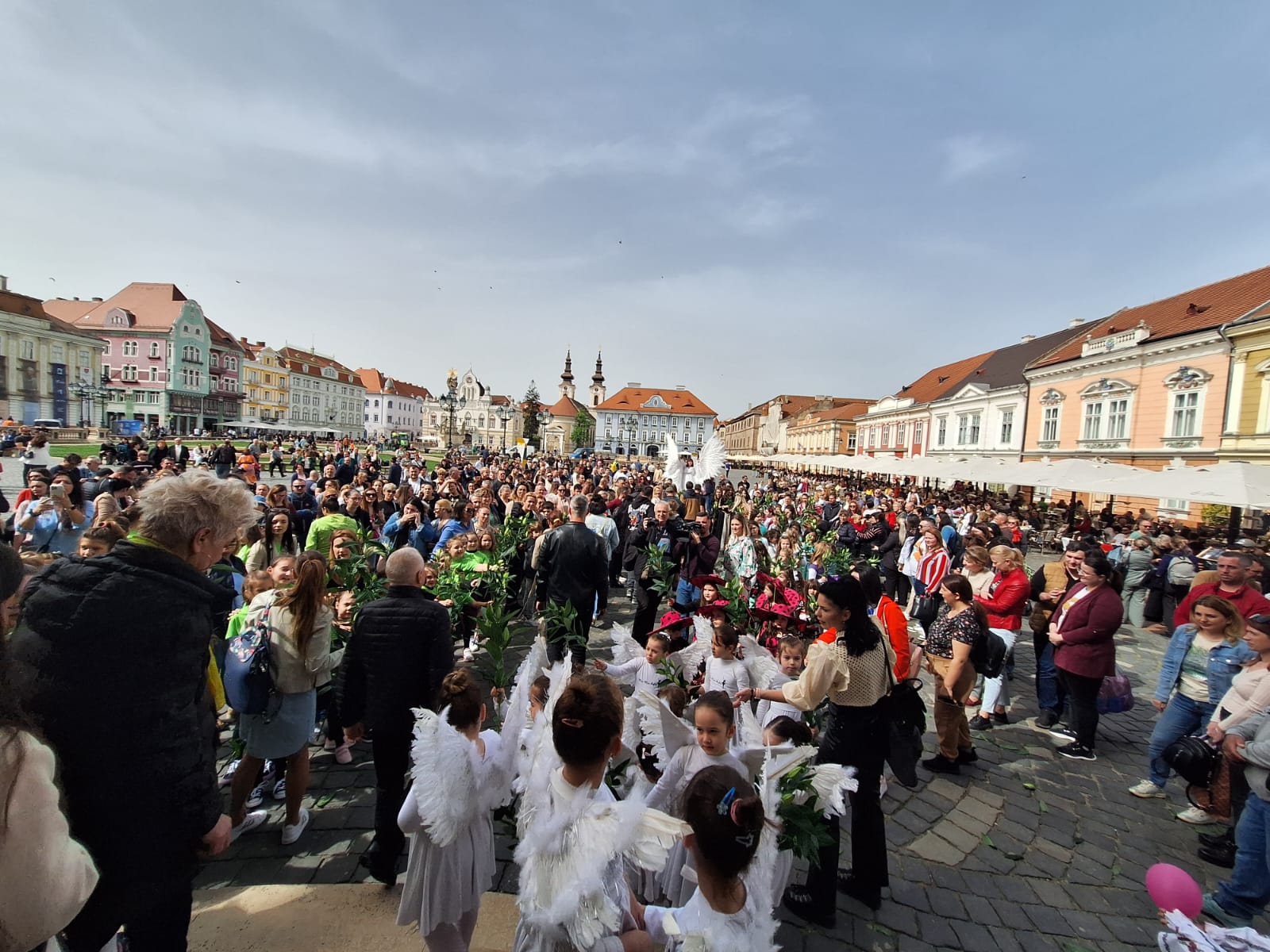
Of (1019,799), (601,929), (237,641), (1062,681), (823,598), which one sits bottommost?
(1019,799)

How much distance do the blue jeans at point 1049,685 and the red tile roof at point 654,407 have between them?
11320 cm

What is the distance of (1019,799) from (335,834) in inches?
191

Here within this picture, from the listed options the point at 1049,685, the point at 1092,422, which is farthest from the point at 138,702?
the point at 1092,422

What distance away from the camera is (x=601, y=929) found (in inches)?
66.1

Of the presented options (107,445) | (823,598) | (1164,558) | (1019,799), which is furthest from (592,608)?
(107,445)

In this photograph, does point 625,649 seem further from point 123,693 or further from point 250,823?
point 123,693

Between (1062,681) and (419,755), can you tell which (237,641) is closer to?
(419,755)

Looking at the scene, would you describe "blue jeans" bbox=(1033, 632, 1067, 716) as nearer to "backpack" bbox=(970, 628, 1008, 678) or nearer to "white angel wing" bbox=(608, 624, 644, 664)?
"backpack" bbox=(970, 628, 1008, 678)

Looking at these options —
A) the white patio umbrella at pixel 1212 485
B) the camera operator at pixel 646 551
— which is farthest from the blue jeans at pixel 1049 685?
the white patio umbrella at pixel 1212 485

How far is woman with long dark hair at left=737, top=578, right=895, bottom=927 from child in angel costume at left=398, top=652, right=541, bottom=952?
5.21 ft

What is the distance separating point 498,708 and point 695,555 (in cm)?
417

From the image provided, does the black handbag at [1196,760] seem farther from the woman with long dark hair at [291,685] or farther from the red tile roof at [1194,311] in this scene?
the red tile roof at [1194,311]

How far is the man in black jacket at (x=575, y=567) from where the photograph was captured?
19.0 feet

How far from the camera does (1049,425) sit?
1217 inches
